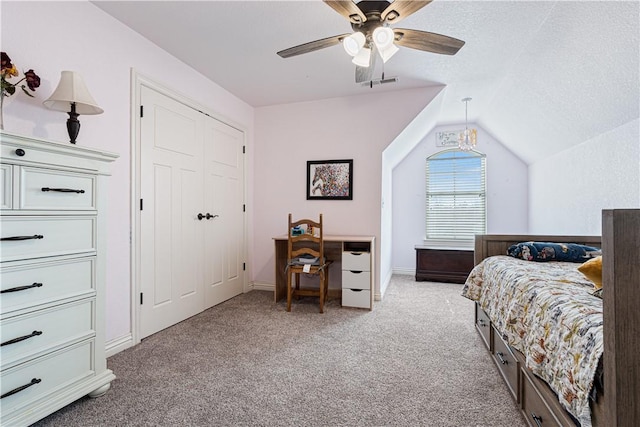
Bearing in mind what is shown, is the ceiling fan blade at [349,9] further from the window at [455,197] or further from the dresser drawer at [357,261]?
the window at [455,197]

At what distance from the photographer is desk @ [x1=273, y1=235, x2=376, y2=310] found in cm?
316

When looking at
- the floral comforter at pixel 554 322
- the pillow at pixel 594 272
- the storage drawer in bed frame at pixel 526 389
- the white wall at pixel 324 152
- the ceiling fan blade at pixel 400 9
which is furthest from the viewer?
the white wall at pixel 324 152

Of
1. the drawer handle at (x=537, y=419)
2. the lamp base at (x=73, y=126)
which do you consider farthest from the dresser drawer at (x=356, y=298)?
the lamp base at (x=73, y=126)

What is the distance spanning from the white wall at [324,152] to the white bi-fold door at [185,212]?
394 mm

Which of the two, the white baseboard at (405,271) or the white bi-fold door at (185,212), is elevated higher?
the white bi-fold door at (185,212)

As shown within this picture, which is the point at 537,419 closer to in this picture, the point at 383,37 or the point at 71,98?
the point at 383,37

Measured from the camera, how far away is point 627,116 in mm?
2293

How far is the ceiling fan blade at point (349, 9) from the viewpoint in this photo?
150 cm

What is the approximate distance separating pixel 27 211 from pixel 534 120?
4372 millimetres

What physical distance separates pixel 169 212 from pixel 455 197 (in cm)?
429

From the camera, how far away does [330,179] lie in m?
3.72

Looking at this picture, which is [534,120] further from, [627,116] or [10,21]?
[10,21]

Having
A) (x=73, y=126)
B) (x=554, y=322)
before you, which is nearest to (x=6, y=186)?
(x=73, y=126)

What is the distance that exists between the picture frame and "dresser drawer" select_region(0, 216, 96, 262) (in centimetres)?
250
